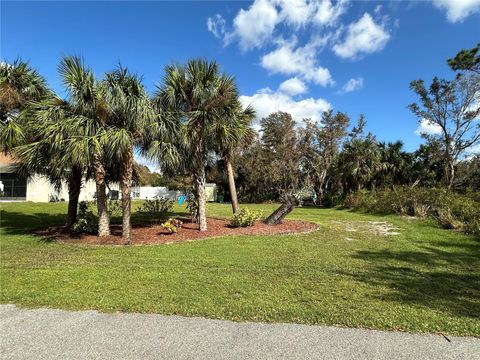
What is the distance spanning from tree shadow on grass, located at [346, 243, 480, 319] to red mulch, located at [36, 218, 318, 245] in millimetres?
3781

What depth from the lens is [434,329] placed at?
3867 mm

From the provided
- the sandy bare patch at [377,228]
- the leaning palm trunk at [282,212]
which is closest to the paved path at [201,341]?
the sandy bare patch at [377,228]

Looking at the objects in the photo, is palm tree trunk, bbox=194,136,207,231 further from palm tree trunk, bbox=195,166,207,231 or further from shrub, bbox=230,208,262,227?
shrub, bbox=230,208,262,227

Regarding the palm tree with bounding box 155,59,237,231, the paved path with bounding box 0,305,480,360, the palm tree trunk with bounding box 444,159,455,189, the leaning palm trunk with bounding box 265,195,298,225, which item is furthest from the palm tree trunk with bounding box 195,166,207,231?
the palm tree trunk with bounding box 444,159,455,189

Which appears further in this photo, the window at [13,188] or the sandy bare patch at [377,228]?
the window at [13,188]

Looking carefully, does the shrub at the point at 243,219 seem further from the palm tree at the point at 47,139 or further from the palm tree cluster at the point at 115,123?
the palm tree at the point at 47,139

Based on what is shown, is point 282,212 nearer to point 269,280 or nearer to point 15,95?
point 269,280

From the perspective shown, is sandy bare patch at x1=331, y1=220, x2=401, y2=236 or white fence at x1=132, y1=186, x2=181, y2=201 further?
Result: white fence at x1=132, y1=186, x2=181, y2=201

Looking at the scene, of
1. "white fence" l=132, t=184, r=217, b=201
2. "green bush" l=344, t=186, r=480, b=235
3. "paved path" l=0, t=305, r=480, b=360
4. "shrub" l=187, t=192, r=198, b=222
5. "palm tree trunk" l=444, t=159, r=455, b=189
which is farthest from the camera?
"white fence" l=132, t=184, r=217, b=201

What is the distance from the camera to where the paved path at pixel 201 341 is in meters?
3.35

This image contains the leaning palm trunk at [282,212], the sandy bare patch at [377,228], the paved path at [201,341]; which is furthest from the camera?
the leaning palm trunk at [282,212]

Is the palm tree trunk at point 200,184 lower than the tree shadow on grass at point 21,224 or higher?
higher

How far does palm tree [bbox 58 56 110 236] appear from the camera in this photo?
954 centimetres

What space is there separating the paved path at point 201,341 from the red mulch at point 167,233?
20.4 feet
